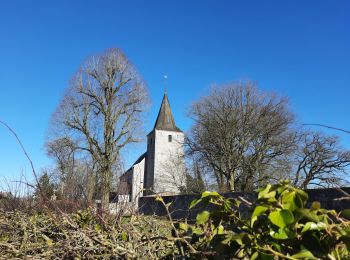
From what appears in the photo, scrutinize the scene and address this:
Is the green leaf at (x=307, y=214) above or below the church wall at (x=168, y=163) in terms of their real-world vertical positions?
below

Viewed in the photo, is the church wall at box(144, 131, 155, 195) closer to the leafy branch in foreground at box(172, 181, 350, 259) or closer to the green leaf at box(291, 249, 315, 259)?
the leafy branch in foreground at box(172, 181, 350, 259)

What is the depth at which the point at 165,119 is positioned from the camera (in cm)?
6550

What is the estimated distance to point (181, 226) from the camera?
1.71 m

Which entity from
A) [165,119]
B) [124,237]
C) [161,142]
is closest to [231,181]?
[161,142]

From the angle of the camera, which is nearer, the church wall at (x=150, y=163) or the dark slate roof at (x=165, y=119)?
the church wall at (x=150, y=163)

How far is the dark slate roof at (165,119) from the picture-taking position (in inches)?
2549

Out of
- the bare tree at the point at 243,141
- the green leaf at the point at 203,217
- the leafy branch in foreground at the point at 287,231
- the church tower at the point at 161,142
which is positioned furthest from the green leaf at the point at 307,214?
the church tower at the point at 161,142

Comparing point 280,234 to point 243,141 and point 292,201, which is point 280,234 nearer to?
point 292,201

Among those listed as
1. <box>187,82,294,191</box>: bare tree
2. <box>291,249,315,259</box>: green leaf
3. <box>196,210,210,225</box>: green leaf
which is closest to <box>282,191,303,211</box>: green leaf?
<box>291,249,315,259</box>: green leaf

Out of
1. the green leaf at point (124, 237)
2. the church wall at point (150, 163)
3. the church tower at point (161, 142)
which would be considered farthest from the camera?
the church wall at point (150, 163)

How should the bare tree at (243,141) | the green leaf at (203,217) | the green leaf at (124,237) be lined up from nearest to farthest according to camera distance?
the green leaf at (203,217) < the green leaf at (124,237) < the bare tree at (243,141)

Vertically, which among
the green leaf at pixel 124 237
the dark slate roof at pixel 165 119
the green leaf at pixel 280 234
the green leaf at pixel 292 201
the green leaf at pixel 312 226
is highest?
the dark slate roof at pixel 165 119

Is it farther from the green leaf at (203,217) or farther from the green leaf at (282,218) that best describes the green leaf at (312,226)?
the green leaf at (203,217)

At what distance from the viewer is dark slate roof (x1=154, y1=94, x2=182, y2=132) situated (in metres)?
64.8
